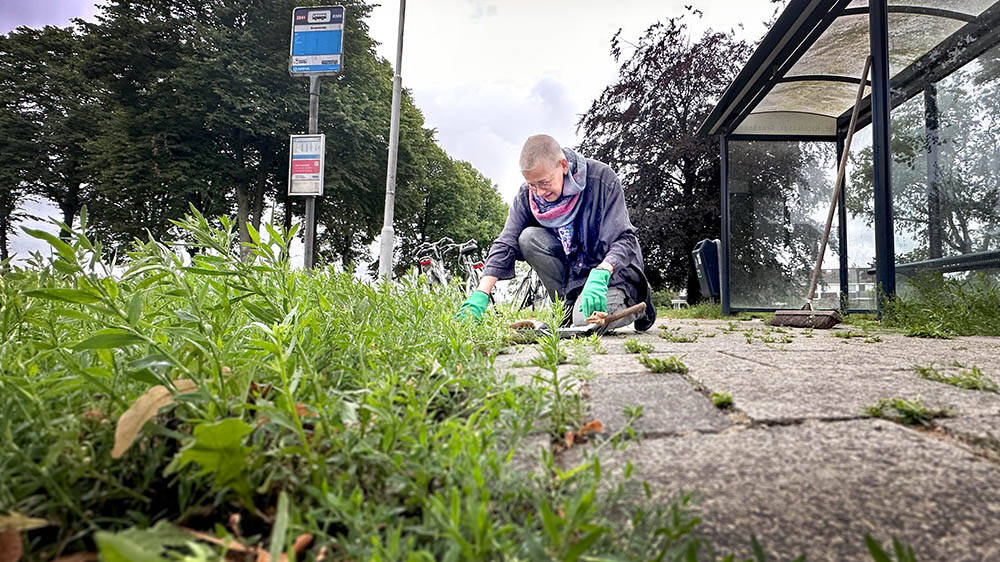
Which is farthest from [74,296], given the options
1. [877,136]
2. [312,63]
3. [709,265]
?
[312,63]

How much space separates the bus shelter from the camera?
16.3ft

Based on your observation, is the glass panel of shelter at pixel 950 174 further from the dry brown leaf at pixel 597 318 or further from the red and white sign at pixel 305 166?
the red and white sign at pixel 305 166

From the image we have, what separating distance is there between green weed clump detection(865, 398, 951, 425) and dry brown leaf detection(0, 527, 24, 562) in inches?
58.6

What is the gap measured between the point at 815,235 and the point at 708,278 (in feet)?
6.13

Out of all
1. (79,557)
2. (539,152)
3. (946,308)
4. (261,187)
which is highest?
(261,187)

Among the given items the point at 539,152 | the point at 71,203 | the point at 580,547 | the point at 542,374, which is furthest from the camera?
the point at 71,203

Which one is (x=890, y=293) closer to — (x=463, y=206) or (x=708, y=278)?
(x=708, y=278)

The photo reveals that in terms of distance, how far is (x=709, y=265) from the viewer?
30.8 feet

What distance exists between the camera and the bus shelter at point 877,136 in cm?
495

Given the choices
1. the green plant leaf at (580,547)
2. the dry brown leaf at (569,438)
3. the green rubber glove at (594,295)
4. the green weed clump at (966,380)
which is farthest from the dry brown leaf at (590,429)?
the green rubber glove at (594,295)

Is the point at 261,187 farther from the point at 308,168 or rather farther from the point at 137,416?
the point at 137,416

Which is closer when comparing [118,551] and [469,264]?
[118,551]

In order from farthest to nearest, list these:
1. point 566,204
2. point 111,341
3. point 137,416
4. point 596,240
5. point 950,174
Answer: point 950,174 → point 596,240 → point 566,204 → point 111,341 → point 137,416

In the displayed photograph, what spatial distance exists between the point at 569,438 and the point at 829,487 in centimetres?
44
